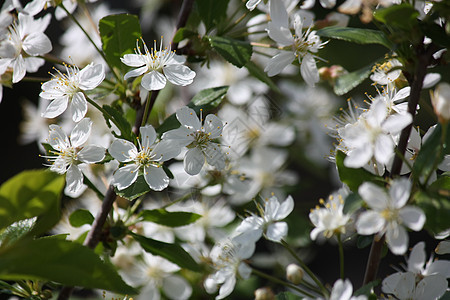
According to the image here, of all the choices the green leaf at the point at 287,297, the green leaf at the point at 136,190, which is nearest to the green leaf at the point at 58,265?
the green leaf at the point at 136,190

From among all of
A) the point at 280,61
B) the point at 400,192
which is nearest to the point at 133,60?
the point at 280,61

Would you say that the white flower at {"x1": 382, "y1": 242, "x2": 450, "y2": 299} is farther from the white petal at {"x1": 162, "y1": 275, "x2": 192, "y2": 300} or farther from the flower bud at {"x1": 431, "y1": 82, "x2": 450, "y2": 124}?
the white petal at {"x1": 162, "y1": 275, "x2": 192, "y2": 300}

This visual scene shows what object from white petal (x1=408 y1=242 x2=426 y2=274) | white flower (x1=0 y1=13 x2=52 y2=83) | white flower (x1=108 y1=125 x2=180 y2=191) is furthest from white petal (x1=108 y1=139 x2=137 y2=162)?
white petal (x1=408 y1=242 x2=426 y2=274)

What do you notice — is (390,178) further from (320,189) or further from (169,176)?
(320,189)

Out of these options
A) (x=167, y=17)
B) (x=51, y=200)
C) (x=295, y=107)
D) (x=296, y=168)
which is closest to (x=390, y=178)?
(x=51, y=200)

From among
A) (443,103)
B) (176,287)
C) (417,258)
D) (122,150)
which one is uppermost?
(443,103)

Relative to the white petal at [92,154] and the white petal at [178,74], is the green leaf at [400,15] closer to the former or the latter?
the white petal at [178,74]

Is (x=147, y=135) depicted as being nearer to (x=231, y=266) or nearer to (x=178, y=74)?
(x=178, y=74)
